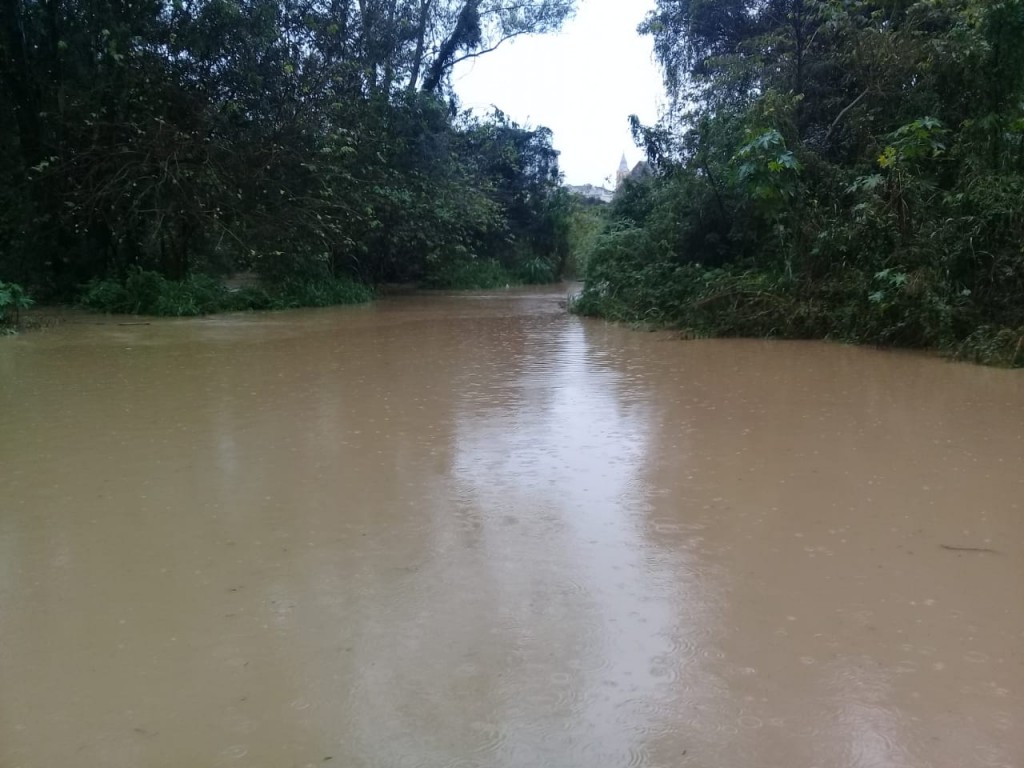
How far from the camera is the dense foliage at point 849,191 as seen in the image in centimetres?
942

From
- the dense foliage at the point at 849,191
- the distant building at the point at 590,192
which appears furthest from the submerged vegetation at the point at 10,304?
the distant building at the point at 590,192

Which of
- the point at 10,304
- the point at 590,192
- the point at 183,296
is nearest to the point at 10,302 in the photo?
the point at 10,304

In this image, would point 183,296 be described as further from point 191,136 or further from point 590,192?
point 590,192

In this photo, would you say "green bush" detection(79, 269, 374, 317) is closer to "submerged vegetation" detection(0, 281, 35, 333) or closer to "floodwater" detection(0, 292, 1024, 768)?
"submerged vegetation" detection(0, 281, 35, 333)

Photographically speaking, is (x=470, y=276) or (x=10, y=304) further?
(x=470, y=276)

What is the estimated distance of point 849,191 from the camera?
10.6 metres

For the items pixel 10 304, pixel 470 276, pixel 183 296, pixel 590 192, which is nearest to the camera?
pixel 10 304

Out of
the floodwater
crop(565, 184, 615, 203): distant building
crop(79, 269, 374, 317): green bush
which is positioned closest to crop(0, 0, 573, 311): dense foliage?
A: crop(79, 269, 374, 317): green bush

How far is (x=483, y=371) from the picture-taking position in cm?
870

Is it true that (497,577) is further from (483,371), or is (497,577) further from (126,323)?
(126,323)

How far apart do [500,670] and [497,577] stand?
73 cm

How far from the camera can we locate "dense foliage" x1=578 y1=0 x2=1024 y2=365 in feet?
30.9

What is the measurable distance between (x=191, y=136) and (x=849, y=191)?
35.8ft

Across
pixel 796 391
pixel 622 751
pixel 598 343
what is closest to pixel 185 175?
pixel 598 343
